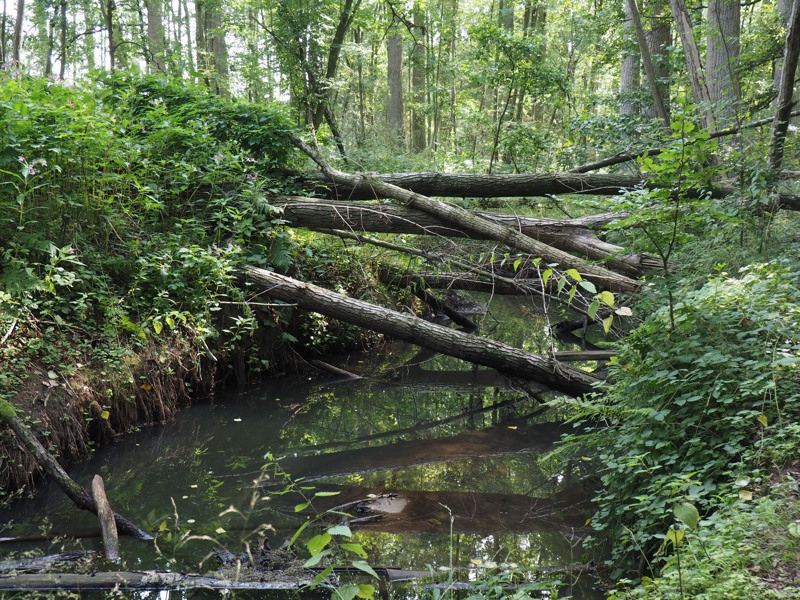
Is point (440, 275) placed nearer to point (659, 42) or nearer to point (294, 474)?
point (294, 474)

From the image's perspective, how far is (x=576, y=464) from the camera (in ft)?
17.1

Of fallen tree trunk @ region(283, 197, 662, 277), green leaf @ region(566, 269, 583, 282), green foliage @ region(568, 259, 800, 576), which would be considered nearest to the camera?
green leaf @ region(566, 269, 583, 282)

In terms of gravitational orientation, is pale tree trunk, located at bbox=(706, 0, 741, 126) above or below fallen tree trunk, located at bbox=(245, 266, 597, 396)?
above

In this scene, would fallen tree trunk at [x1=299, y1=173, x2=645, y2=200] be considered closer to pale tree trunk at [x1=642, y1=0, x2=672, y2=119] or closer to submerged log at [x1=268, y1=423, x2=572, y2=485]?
submerged log at [x1=268, y1=423, x2=572, y2=485]

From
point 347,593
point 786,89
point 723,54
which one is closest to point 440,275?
point 786,89

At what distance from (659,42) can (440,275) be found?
741 centimetres

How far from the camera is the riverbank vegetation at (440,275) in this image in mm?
3104

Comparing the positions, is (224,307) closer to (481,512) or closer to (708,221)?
(481,512)

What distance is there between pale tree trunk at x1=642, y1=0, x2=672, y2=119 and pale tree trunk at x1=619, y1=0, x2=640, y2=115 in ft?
0.93

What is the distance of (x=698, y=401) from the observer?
135 inches

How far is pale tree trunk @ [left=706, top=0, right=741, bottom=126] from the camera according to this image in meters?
7.62

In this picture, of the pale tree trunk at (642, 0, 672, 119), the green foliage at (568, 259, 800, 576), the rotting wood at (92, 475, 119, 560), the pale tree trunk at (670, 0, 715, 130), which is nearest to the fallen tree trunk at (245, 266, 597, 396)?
the green foliage at (568, 259, 800, 576)

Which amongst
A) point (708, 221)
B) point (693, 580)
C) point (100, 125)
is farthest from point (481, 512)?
point (100, 125)

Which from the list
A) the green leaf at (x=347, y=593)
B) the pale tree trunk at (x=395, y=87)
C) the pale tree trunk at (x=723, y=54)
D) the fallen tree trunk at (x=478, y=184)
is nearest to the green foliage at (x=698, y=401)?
the green leaf at (x=347, y=593)
